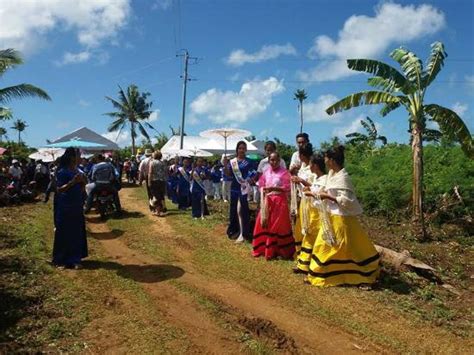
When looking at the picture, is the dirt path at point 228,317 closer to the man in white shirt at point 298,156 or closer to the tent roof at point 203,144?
the man in white shirt at point 298,156

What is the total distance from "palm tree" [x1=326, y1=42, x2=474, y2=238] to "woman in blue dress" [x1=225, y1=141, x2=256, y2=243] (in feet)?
16.0

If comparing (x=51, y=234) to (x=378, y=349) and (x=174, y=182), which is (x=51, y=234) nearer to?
(x=174, y=182)

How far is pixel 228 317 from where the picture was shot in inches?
219

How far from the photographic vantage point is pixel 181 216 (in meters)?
12.9

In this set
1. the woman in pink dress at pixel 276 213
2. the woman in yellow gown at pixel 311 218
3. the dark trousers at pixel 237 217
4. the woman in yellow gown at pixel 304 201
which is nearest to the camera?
the woman in yellow gown at pixel 311 218

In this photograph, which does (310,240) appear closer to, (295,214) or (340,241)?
(340,241)

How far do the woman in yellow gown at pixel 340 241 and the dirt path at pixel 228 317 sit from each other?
105 cm

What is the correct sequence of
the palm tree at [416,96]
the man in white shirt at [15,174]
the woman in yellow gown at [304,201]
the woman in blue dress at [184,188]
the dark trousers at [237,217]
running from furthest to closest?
the man in white shirt at [15,174] < the woman in blue dress at [184,188] < the palm tree at [416,96] < the dark trousers at [237,217] < the woman in yellow gown at [304,201]

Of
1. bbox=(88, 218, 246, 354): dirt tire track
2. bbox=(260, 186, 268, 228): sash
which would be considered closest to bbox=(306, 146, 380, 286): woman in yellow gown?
bbox=(260, 186, 268, 228): sash

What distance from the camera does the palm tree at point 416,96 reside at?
12203 mm

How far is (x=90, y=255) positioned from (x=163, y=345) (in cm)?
418

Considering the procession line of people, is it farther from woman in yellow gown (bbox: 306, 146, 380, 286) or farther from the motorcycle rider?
the motorcycle rider

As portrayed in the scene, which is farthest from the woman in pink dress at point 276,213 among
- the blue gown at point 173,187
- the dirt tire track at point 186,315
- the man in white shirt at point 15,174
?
the man in white shirt at point 15,174

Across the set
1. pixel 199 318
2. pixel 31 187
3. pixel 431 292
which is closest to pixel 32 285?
pixel 199 318
